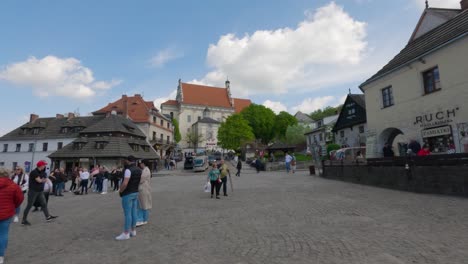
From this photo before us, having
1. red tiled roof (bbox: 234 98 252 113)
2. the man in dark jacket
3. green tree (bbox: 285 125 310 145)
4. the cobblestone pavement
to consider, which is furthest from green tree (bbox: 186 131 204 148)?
the man in dark jacket

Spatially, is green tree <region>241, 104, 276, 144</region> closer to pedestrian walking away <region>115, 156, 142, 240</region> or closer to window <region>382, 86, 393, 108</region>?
window <region>382, 86, 393, 108</region>

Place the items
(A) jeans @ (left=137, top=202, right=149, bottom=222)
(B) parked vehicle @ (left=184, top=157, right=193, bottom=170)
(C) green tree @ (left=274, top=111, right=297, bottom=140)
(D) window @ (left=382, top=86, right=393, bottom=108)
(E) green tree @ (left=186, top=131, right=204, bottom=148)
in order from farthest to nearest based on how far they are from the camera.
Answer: (E) green tree @ (left=186, top=131, right=204, bottom=148) → (C) green tree @ (left=274, top=111, right=297, bottom=140) → (B) parked vehicle @ (left=184, top=157, right=193, bottom=170) → (D) window @ (left=382, top=86, right=393, bottom=108) → (A) jeans @ (left=137, top=202, right=149, bottom=222)

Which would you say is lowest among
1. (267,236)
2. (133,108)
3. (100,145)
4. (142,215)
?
(267,236)

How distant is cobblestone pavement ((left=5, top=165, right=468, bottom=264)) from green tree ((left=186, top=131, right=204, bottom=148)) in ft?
239

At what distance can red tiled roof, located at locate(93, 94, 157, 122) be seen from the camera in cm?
5290

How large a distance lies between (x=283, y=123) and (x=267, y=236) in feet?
237

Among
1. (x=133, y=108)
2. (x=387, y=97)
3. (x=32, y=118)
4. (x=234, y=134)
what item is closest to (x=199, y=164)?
(x=234, y=134)

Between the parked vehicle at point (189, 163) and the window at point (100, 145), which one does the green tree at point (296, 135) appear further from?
the window at point (100, 145)

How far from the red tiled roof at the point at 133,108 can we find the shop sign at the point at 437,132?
157ft

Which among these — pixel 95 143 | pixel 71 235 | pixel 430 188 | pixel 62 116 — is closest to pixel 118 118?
pixel 95 143

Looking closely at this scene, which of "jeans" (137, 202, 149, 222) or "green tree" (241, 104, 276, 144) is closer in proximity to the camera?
"jeans" (137, 202, 149, 222)

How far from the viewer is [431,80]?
14.5 metres

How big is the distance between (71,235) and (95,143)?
36304 millimetres

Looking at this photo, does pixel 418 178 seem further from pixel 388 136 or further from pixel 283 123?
pixel 283 123
